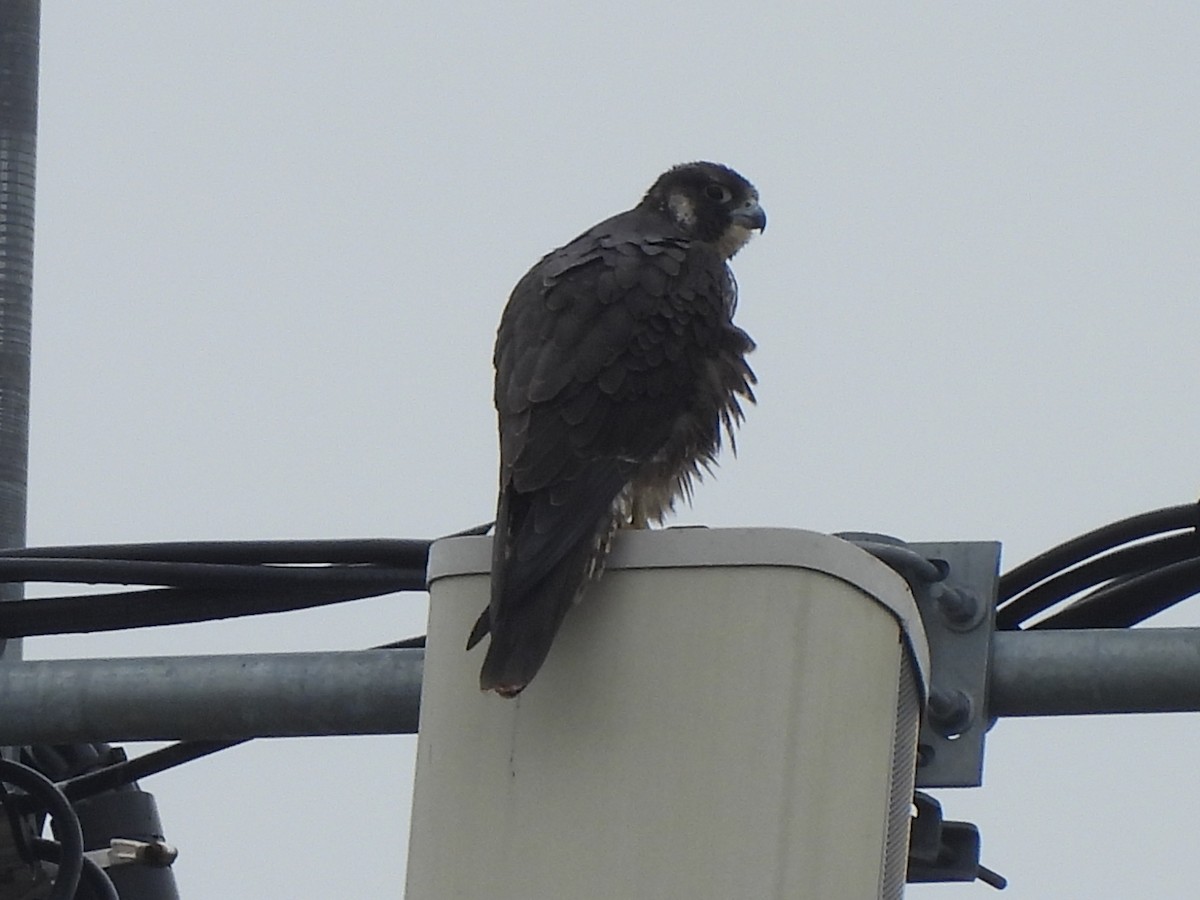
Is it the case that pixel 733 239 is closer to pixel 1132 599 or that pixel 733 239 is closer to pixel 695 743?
pixel 1132 599

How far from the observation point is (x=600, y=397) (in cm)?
368

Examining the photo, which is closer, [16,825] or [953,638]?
[953,638]

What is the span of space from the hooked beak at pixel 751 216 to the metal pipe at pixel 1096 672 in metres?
2.20

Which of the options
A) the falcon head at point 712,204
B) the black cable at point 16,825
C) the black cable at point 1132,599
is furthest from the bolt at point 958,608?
the falcon head at point 712,204

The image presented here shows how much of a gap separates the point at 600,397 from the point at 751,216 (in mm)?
1652

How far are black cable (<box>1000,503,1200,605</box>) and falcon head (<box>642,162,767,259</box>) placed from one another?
1.94m

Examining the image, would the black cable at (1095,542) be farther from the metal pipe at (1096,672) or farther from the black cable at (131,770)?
the black cable at (131,770)

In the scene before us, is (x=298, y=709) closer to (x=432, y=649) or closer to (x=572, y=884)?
(x=432, y=649)

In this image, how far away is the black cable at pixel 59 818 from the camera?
147 inches

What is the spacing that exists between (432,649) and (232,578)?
799mm

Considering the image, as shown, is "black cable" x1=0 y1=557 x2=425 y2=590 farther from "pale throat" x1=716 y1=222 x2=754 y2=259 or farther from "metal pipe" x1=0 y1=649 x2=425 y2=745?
"pale throat" x1=716 y1=222 x2=754 y2=259

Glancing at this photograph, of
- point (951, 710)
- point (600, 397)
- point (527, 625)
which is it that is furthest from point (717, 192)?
point (527, 625)

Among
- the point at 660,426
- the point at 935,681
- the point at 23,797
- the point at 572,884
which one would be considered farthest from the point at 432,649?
the point at 23,797

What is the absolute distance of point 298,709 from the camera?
3236 millimetres
